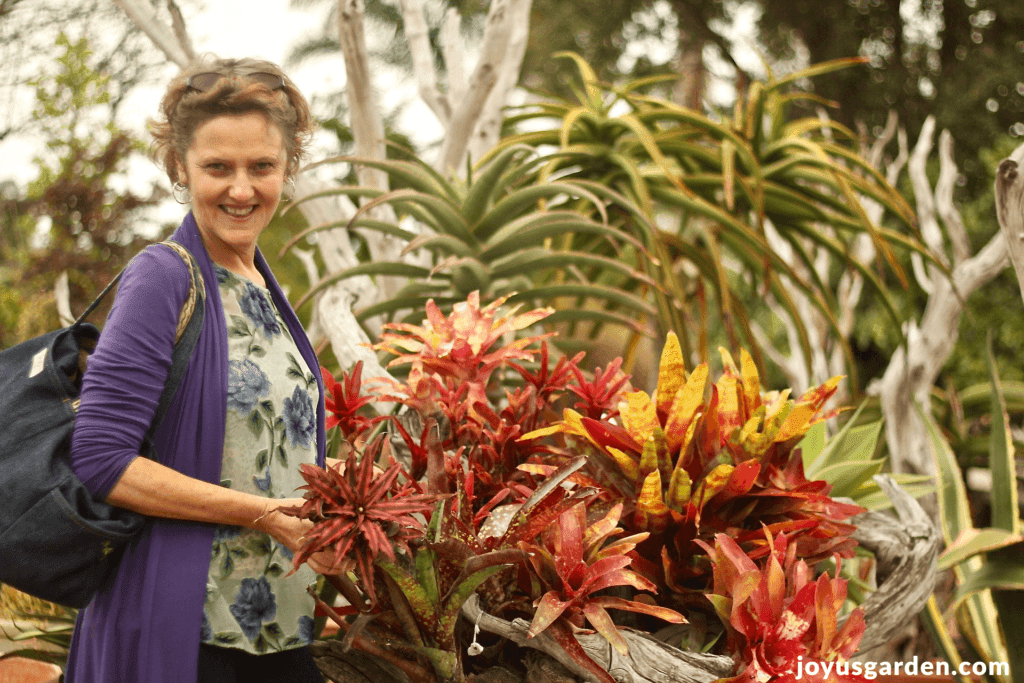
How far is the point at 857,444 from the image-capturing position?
1.32 meters

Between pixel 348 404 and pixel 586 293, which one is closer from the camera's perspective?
pixel 348 404

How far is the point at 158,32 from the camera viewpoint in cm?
161

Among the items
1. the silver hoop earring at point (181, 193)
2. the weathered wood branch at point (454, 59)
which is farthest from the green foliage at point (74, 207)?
the silver hoop earring at point (181, 193)

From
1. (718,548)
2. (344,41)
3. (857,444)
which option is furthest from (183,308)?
(857,444)

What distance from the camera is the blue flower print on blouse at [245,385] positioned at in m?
0.79

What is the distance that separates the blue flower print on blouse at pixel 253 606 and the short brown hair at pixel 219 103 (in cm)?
48

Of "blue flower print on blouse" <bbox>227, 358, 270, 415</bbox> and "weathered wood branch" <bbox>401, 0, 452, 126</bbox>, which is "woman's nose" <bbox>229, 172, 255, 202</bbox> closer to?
"blue flower print on blouse" <bbox>227, 358, 270, 415</bbox>

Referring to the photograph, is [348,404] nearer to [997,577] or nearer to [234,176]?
[234,176]

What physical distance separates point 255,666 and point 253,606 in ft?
0.28

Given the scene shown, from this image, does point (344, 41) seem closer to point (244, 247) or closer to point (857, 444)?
point (244, 247)

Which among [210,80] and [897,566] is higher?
[210,80]

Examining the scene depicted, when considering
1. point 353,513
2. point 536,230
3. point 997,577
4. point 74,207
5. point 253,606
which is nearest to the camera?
point 353,513

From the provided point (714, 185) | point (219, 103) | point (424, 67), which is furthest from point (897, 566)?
point (424, 67)

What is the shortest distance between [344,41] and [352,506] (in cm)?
129
